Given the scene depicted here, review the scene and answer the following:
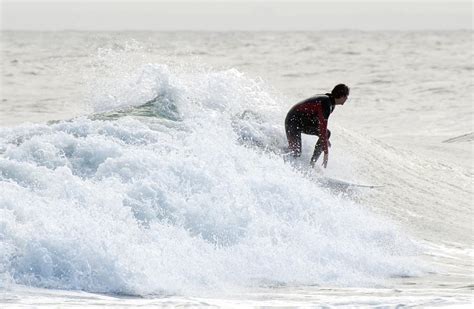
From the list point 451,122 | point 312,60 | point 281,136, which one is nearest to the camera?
point 281,136

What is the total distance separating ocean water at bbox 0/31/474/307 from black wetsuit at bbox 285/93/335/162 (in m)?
0.26

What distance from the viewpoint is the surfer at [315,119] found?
10641 mm

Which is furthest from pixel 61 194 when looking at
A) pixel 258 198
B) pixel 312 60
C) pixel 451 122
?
pixel 312 60

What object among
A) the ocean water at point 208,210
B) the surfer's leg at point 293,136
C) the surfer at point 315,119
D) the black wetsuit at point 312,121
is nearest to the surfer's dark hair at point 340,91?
the surfer at point 315,119

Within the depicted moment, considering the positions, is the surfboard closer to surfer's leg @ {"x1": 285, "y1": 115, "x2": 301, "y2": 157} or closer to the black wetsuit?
the black wetsuit

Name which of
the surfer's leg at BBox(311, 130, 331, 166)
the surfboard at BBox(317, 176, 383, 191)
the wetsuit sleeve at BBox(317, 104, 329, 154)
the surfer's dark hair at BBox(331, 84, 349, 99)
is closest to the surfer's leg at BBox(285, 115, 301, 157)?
the surfer's leg at BBox(311, 130, 331, 166)

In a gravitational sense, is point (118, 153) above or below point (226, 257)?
above

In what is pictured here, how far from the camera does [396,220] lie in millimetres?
10867

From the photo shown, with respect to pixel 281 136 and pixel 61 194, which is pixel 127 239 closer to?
pixel 61 194

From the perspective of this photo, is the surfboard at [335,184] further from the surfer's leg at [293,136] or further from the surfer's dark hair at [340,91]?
the surfer's dark hair at [340,91]

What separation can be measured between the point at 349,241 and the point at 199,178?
1.56 meters

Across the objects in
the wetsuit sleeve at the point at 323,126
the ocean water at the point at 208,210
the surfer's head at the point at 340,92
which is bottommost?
Result: the ocean water at the point at 208,210

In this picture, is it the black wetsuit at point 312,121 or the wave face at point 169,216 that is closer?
the wave face at point 169,216

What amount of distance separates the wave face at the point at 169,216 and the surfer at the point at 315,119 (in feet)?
1.69
